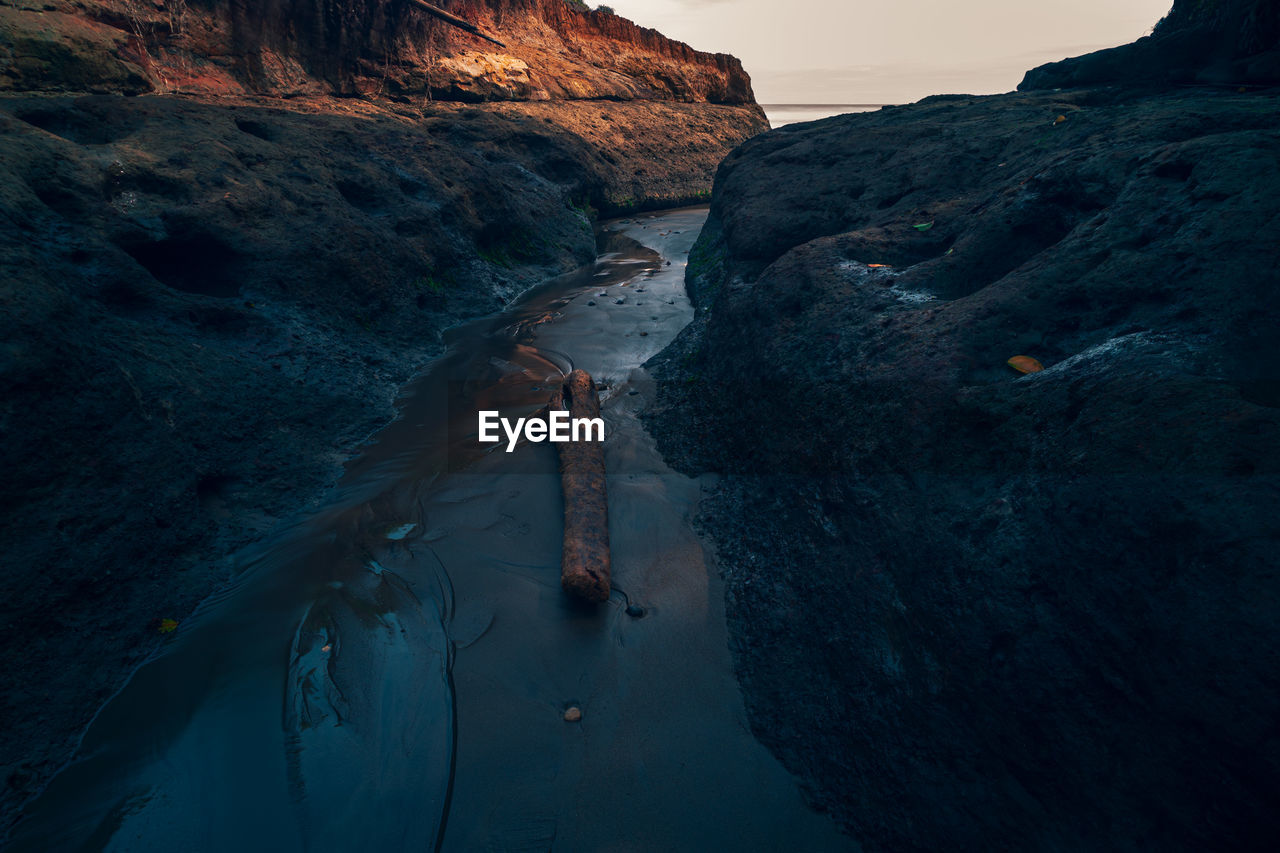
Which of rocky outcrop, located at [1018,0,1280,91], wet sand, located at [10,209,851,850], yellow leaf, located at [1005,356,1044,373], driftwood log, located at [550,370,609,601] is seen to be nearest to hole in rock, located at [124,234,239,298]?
wet sand, located at [10,209,851,850]

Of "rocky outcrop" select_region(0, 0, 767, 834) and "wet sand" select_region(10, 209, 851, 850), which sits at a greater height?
"rocky outcrop" select_region(0, 0, 767, 834)

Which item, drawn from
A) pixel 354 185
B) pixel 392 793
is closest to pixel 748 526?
pixel 392 793

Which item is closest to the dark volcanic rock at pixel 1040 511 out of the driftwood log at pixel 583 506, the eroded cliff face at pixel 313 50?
the driftwood log at pixel 583 506

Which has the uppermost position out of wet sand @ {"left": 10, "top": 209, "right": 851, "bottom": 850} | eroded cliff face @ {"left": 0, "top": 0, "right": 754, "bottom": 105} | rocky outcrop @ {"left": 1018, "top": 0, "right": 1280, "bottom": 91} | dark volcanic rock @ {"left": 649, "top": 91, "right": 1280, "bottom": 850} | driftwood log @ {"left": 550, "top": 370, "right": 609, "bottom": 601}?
eroded cliff face @ {"left": 0, "top": 0, "right": 754, "bottom": 105}

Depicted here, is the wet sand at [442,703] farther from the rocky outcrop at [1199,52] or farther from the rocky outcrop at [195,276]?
the rocky outcrop at [1199,52]

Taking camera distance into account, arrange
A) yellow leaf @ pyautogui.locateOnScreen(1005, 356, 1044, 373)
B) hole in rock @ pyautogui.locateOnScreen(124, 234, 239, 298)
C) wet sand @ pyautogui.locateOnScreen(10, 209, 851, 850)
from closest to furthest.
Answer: wet sand @ pyautogui.locateOnScreen(10, 209, 851, 850)
yellow leaf @ pyautogui.locateOnScreen(1005, 356, 1044, 373)
hole in rock @ pyautogui.locateOnScreen(124, 234, 239, 298)

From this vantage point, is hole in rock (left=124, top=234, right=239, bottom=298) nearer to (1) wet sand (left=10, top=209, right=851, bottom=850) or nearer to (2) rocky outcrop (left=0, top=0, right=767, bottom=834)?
(2) rocky outcrop (left=0, top=0, right=767, bottom=834)
